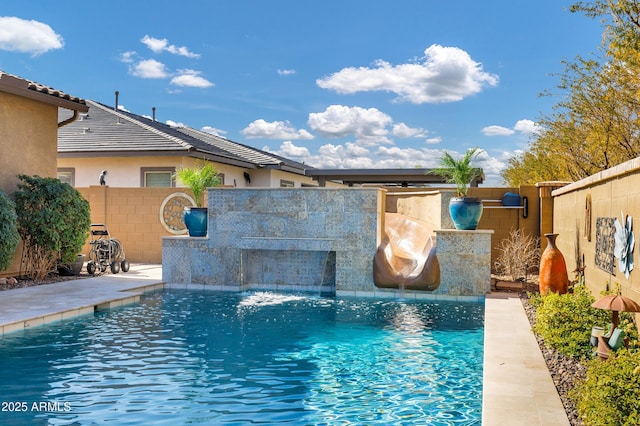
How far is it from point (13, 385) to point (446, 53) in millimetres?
13698

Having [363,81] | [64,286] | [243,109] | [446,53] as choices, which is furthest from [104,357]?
[363,81]

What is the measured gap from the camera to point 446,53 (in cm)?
1571

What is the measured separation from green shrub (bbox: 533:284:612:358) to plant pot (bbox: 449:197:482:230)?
4782 mm

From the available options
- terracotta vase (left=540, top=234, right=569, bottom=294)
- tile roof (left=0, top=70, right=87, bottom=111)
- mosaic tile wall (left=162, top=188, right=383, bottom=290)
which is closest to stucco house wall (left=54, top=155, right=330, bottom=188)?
tile roof (left=0, top=70, right=87, bottom=111)

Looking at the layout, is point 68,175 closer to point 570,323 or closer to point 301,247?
point 301,247

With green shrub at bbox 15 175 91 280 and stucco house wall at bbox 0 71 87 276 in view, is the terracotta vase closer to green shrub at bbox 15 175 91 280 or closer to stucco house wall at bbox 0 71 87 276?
green shrub at bbox 15 175 91 280

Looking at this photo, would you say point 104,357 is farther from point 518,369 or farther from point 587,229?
point 587,229

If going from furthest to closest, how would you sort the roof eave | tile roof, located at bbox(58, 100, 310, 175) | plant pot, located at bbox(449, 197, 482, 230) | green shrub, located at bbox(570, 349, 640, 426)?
tile roof, located at bbox(58, 100, 310, 175)
plant pot, located at bbox(449, 197, 482, 230)
the roof eave
green shrub, located at bbox(570, 349, 640, 426)

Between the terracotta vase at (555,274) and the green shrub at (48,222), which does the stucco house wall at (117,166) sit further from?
the terracotta vase at (555,274)

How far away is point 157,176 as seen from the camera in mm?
18359

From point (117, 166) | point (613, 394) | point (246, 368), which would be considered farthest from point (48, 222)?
point (613, 394)

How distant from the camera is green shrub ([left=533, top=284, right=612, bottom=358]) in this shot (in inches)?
227

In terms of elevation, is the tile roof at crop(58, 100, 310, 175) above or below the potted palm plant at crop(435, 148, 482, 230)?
above

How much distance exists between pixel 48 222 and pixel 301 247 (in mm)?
5382
